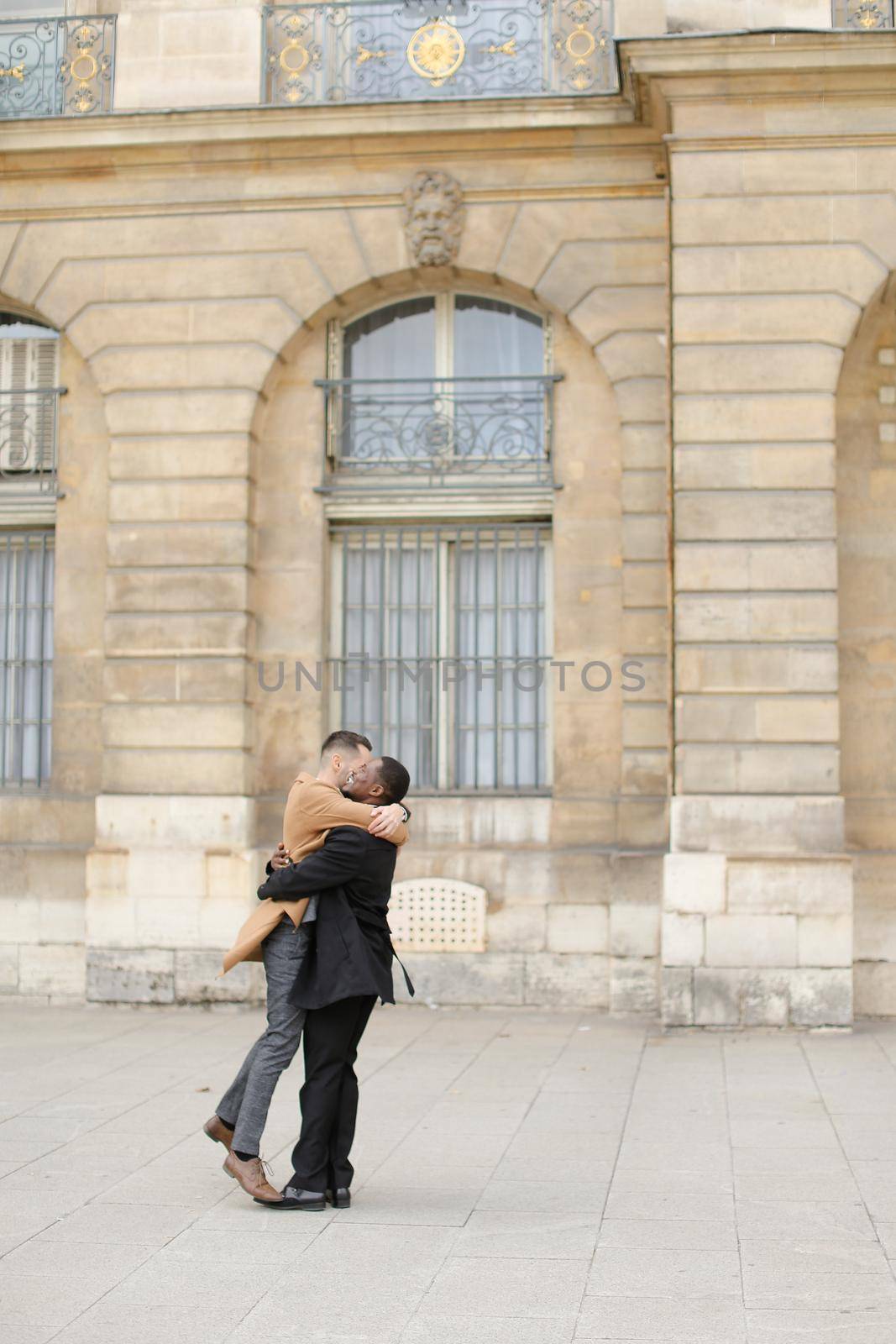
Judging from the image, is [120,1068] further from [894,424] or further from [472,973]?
[894,424]

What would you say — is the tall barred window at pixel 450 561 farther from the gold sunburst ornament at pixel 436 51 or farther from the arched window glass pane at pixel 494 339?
the gold sunburst ornament at pixel 436 51

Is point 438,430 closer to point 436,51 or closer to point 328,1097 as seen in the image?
point 436,51

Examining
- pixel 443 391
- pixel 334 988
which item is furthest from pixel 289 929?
pixel 443 391

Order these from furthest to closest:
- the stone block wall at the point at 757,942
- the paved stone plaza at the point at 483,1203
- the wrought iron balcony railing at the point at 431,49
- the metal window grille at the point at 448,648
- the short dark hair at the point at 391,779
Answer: the metal window grille at the point at 448,648 < the wrought iron balcony railing at the point at 431,49 < the stone block wall at the point at 757,942 < the short dark hair at the point at 391,779 < the paved stone plaza at the point at 483,1203

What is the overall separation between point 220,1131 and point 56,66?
31.0 ft

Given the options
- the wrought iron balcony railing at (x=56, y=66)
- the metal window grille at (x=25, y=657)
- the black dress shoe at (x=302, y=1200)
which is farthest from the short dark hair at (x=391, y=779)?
the wrought iron balcony railing at (x=56, y=66)

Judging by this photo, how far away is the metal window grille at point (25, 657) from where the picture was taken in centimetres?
1292

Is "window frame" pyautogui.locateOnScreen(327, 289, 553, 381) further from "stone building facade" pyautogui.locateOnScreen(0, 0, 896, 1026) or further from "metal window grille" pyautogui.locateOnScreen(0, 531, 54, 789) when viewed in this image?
"metal window grille" pyautogui.locateOnScreen(0, 531, 54, 789)

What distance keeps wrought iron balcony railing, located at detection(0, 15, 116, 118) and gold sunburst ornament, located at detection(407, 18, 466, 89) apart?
93.0 inches

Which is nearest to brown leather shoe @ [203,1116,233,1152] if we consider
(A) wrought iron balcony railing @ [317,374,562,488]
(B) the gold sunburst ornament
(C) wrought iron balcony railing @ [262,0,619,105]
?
(A) wrought iron balcony railing @ [317,374,562,488]

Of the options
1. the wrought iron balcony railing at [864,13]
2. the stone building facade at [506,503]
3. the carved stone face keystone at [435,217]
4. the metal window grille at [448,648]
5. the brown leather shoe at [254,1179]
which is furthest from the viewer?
the metal window grille at [448,648]

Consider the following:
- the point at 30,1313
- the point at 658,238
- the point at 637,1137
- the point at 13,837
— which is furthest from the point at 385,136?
the point at 30,1313

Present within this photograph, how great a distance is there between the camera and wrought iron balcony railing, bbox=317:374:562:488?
12594 mm

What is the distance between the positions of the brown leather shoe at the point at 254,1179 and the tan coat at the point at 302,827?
29.0 inches
